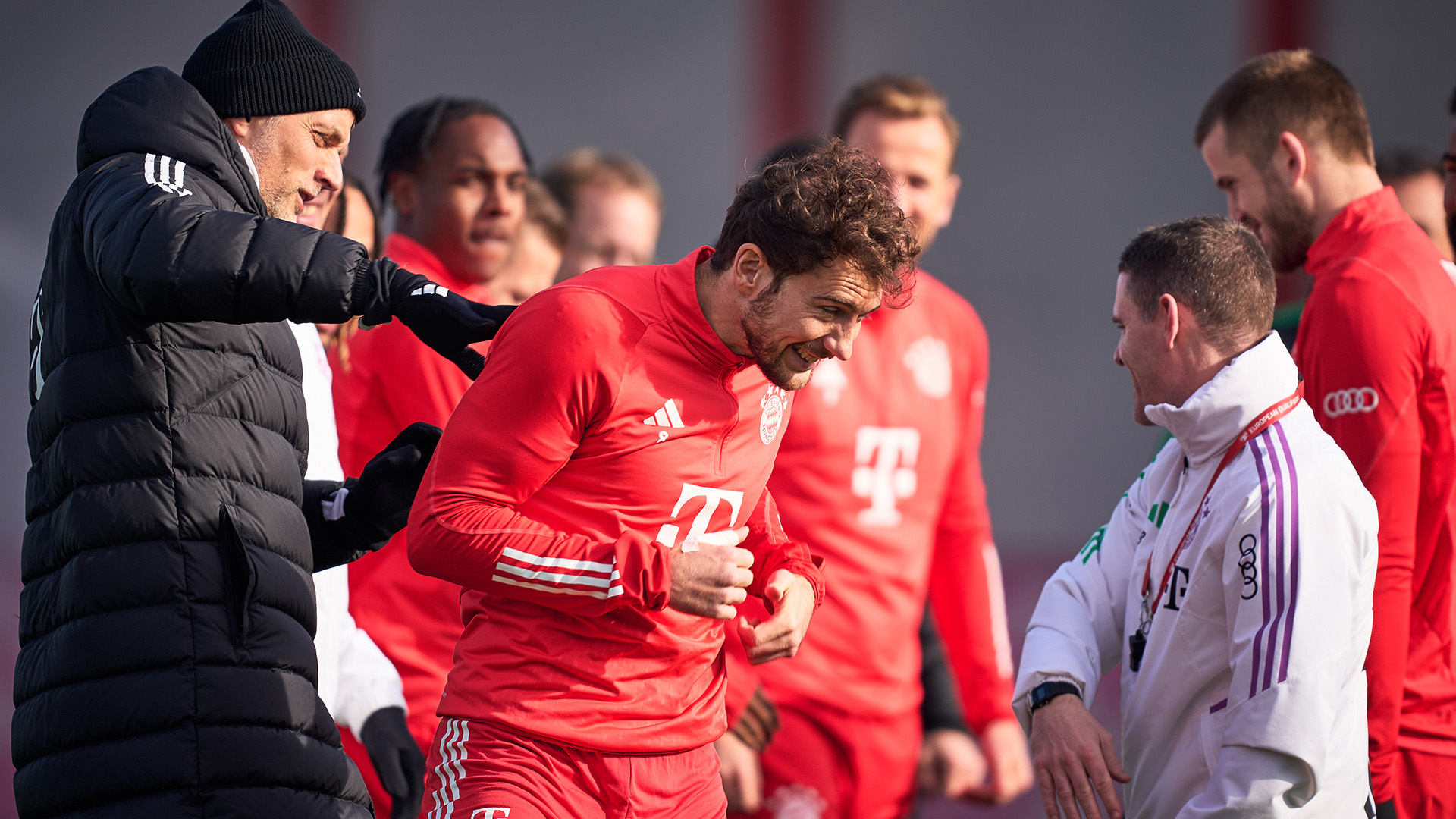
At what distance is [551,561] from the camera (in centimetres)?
199

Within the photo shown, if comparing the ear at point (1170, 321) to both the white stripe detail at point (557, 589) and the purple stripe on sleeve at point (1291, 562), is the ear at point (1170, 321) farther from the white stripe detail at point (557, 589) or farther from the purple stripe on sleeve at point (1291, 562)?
the white stripe detail at point (557, 589)

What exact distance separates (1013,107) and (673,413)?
20.1 feet

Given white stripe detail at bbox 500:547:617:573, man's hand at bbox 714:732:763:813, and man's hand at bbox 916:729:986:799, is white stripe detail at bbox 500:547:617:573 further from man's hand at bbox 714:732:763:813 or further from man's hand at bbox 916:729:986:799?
man's hand at bbox 916:729:986:799

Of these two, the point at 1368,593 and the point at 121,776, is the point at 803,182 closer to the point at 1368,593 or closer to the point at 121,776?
the point at 1368,593

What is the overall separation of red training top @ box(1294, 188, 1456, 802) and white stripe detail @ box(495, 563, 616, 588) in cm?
152

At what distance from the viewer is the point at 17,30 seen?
7156 mm

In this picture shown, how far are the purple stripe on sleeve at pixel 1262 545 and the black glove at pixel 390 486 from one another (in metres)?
1.43

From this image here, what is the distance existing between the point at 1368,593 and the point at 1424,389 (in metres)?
0.69

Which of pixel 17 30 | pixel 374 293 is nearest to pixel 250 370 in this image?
pixel 374 293

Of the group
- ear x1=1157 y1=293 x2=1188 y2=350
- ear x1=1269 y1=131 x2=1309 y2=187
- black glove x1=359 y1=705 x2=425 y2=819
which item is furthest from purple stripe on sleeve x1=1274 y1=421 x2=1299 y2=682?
black glove x1=359 y1=705 x2=425 y2=819

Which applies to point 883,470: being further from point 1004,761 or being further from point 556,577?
point 556,577

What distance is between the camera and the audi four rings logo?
2582 mm

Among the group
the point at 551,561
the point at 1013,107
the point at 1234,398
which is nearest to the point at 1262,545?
the point at 1234,398

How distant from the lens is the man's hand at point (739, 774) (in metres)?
3.60
